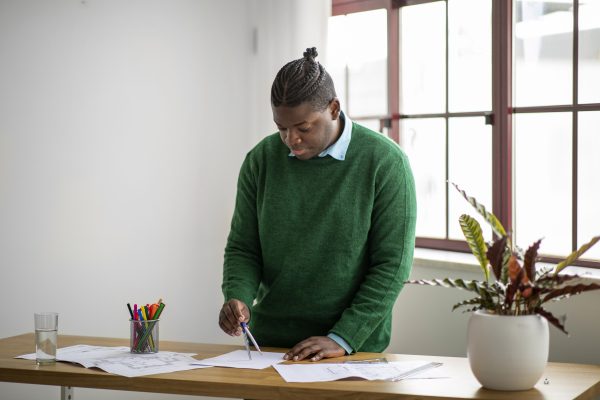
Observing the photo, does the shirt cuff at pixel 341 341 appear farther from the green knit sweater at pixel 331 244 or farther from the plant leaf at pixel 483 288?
the plant leaf at pixel 483 288

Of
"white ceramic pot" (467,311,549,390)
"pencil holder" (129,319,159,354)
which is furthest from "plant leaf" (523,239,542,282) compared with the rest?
"pencil holder" (129,319,159,354)

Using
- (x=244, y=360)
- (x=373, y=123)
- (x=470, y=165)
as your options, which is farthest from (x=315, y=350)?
(x=373, y=123)

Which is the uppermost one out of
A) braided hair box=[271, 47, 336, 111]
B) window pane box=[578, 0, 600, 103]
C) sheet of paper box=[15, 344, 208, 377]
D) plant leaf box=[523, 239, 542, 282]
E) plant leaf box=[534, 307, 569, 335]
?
window pane box=[578, 0, 600, 103]

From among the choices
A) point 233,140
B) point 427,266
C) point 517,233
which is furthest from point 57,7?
point 517,233

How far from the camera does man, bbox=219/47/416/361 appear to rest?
103 inches

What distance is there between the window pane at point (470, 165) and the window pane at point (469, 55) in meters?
0.09

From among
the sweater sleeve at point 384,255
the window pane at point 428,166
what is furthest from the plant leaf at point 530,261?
the window pane at point 428,166

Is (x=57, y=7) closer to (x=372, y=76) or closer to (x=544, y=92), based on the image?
(x=372, y=76)

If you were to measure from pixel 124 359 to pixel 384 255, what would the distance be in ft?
2.77

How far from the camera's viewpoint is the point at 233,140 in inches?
168

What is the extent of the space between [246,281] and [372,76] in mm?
1719

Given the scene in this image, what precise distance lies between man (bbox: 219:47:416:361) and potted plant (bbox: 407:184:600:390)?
0.49m

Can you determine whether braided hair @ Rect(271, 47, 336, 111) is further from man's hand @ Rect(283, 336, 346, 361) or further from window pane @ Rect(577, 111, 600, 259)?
window pane @ Rect(577, 111, 600, 259)

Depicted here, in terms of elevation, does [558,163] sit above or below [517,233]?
above
